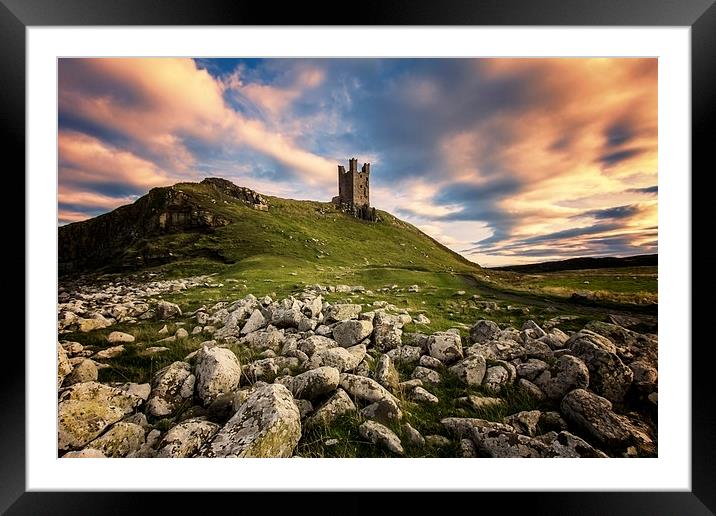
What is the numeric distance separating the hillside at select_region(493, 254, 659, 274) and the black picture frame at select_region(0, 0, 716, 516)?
1.44 m

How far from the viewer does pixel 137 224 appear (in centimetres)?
677

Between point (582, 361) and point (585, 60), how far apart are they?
12.4 feet

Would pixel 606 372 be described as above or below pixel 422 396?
above

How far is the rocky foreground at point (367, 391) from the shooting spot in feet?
6.98

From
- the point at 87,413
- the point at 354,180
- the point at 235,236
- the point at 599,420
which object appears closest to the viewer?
the point at 599,420

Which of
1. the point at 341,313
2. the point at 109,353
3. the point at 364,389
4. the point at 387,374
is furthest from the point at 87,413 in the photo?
the point at 387,374

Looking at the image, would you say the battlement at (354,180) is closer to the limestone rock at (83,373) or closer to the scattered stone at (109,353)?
the scattered stone at (109,353)

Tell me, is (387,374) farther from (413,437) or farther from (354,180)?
(354,180)

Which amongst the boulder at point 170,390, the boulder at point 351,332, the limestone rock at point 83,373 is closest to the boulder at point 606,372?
the boulder at point 351,332

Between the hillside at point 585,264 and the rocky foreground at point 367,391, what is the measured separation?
41.1 inches
